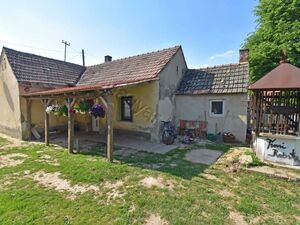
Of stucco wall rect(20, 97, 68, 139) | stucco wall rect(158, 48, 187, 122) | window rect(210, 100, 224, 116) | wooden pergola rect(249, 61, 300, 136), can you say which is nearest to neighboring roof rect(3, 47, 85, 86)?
stucco wall rect(20, 97, 68, 139)

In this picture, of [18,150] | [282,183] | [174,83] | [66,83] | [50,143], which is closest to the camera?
[282,183]

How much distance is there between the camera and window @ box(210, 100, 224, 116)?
10.3m

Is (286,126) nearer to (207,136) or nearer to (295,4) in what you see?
(207,136)

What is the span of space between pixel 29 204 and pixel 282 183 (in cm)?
606

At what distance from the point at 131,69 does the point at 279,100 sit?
808 cm

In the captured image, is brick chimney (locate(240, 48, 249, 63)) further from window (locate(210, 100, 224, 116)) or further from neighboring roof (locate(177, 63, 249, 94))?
window (locate(210, 100, 224, 116))

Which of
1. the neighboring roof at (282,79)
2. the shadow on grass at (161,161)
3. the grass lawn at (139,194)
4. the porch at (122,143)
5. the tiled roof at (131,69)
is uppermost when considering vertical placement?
the tiled roof at (131,69)

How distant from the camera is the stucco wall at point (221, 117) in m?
9.78

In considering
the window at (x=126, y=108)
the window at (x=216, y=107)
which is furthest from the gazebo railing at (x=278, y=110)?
the window at (x=126, y=108)

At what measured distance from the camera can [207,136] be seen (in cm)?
1053

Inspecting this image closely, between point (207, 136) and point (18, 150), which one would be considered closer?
point (18, 150)

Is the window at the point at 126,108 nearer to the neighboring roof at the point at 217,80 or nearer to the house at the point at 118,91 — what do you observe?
the house at the point at 118,91

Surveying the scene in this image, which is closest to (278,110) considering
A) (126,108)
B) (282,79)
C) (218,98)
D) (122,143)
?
(282,79)

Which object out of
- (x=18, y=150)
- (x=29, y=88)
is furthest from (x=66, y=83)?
(x=18, y=150)
